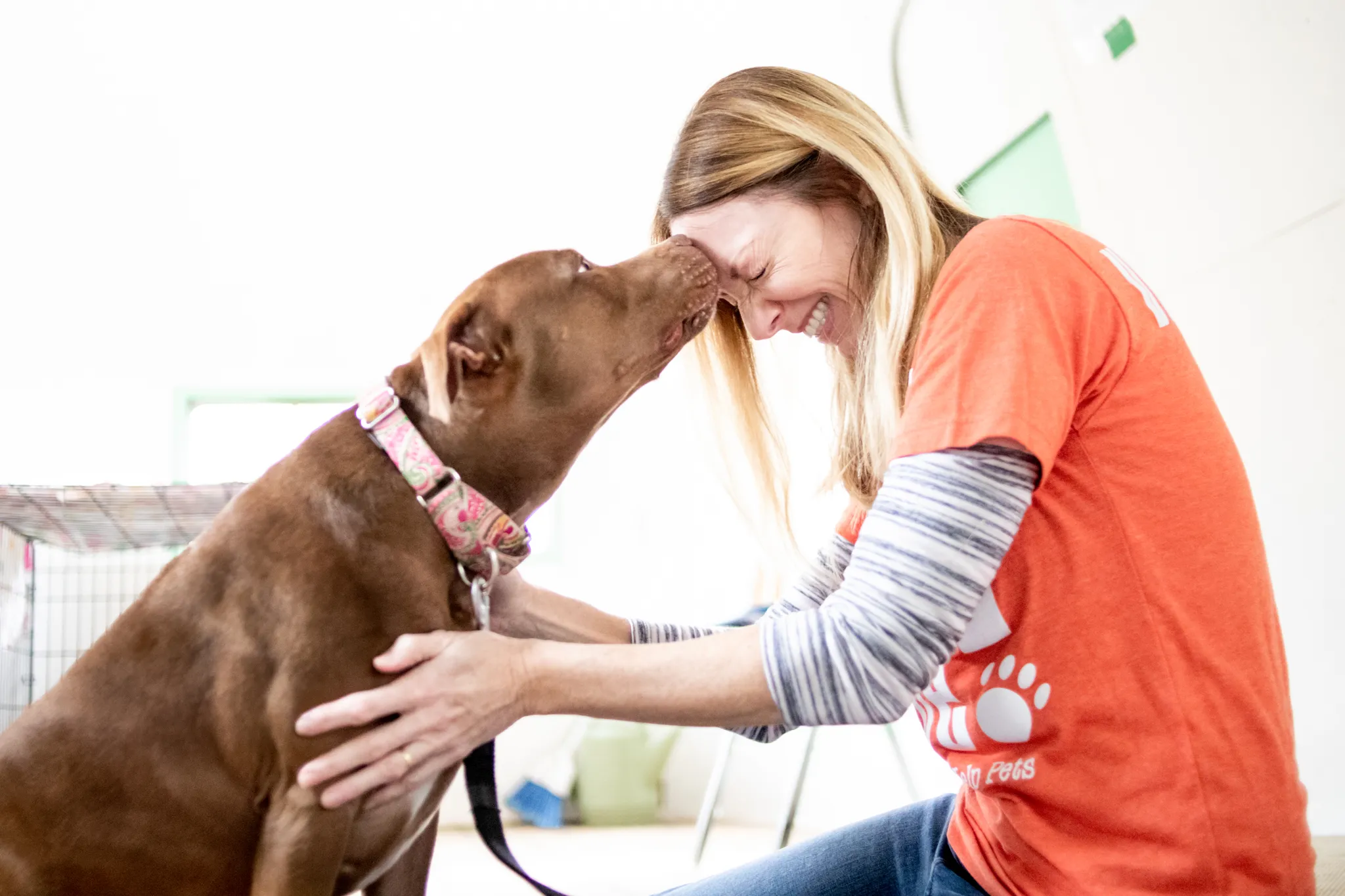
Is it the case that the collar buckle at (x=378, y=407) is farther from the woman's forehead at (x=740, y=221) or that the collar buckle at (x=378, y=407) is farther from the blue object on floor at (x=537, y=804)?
the blue object on floor at (x=537, y=804)

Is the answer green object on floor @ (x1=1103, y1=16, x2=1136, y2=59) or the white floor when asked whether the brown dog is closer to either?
green object on floor @ (x1=1103, y1=16, x2=1136, y2=59)

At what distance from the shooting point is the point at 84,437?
165 inches

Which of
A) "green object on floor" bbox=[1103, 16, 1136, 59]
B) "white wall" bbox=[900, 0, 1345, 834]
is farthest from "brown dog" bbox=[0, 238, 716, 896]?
"green object on floor" bbox=[1103, 16, 1136, 59]

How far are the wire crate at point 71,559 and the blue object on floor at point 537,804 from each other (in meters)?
1.60

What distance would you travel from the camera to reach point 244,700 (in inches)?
44.8

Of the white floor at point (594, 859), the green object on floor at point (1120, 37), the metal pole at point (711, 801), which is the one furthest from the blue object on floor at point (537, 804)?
the green object on floor at point (1120, 37)

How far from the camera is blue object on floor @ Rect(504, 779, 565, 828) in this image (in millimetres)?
3971

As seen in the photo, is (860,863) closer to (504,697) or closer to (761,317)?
(504,697)

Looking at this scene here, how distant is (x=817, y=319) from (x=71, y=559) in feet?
8.40

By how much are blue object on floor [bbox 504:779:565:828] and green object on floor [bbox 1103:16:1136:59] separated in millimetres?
3131

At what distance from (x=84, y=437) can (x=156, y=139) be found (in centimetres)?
123

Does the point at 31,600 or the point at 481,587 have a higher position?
the point at 31,600

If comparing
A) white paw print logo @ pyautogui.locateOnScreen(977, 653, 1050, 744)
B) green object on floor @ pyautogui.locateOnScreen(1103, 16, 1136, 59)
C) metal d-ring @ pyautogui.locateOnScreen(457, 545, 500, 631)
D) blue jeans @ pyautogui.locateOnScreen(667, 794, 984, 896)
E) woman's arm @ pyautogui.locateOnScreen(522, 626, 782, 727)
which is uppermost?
green object on floor @ pyautogui.locateOnScreen(1103, 16, 1136, 59)

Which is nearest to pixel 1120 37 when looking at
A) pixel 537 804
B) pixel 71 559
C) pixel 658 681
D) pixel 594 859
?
pixel 658 681
